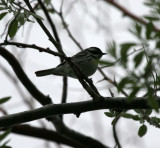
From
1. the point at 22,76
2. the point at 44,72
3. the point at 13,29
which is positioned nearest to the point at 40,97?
the point at 22,76

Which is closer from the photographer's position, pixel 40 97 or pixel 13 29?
pixel 13 29

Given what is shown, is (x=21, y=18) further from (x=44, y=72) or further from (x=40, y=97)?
(x=44, y=72)

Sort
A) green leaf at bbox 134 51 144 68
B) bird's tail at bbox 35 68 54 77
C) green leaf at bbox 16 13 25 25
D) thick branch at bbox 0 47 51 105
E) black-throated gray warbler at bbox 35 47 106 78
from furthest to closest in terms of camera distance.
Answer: bird's tail at bbox 35 68 54 77
black-throated gray warbler at bbox 35 47 106 78
thick branch at bbox 0 47 51 105
green leaf at bbox 16 13 25 25
green leaf at bbox 134 51 144 68

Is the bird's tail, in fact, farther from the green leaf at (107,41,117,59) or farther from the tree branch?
the green leaf at (107,41,117,59)

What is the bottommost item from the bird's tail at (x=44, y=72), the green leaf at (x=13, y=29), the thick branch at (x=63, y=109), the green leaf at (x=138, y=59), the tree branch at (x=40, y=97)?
the green leaf at (x=138, y=59)

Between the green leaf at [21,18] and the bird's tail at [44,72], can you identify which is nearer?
the green leaf at [21,18]

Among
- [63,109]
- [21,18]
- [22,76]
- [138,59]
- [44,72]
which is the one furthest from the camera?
[44,72]

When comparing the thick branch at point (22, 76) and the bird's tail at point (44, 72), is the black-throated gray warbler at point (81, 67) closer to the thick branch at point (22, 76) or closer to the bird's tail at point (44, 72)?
the bird's tail at point (44, 72)

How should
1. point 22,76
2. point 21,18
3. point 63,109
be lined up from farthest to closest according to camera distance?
point 22,76, point 63,109, point 21,18

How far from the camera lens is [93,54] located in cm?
695

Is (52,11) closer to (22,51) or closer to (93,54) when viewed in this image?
(22,51)

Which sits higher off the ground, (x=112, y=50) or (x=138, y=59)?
(x=112, y=50)

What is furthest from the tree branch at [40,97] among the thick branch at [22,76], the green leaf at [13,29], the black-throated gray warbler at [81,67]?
the green leaf at [13,29]

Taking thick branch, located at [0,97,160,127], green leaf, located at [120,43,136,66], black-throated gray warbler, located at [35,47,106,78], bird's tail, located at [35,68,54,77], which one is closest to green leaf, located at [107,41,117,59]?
thick branch, located at [0,97,160,127]
